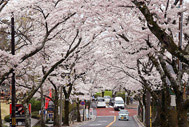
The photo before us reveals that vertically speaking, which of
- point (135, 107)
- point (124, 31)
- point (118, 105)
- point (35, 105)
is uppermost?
point (124, 31)

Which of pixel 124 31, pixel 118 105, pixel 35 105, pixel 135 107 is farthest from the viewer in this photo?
pixel 135 107

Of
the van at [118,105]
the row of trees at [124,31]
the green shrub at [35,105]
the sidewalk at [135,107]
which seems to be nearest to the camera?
the row of trees at [124,31]

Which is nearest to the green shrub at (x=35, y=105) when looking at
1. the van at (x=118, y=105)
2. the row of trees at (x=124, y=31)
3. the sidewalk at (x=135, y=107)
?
the sidewalk at (x=135, y=107)

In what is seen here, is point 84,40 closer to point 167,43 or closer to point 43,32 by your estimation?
point 43,32

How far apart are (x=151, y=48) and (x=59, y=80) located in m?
14.1

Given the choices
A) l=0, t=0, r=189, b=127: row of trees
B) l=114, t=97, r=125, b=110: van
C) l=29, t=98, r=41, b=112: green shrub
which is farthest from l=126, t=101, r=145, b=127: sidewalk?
l=29, t=98, r=41, b=112: green shrub

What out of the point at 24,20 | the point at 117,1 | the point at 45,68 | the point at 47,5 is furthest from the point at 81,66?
the point at 117,1

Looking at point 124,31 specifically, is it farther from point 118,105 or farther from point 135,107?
point 135,107

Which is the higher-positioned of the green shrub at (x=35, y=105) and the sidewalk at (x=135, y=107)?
the green shrub at (x=35, y=105)

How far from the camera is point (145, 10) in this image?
9414 mm

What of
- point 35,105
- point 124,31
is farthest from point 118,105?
point 124,31

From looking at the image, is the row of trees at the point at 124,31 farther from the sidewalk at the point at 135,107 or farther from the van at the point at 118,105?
the van at the point at 118,105

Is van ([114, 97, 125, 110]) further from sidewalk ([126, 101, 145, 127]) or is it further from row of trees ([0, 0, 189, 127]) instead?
row of trees ([0, 0, 189, 127])

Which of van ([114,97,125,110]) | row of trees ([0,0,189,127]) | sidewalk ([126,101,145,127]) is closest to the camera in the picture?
row of trees ([0,0,189,127])
